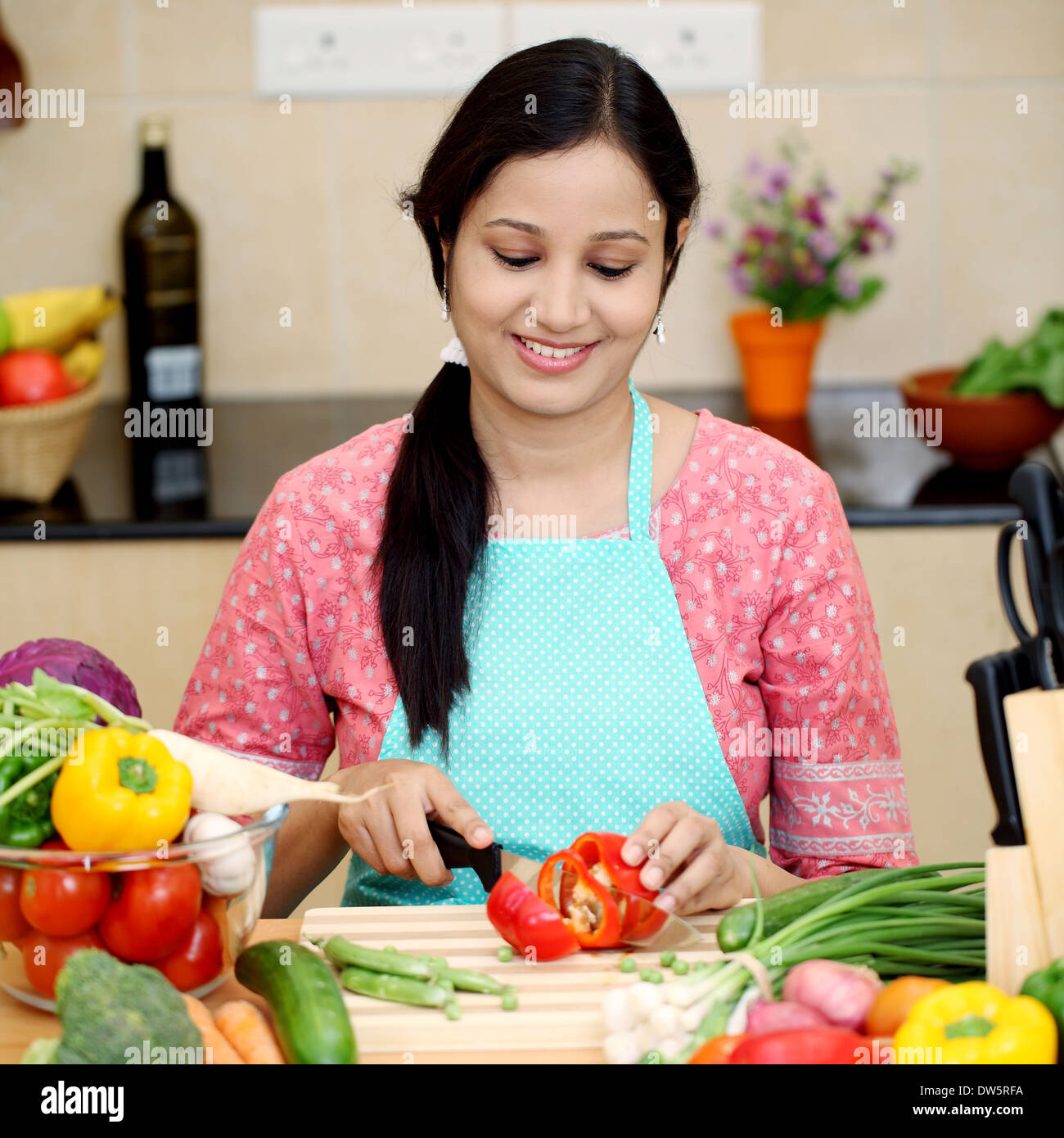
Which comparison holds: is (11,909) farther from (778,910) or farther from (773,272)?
(773,272)

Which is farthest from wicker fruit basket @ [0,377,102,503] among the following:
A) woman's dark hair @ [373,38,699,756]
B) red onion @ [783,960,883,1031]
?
red onion @ [783,960,883,1031]

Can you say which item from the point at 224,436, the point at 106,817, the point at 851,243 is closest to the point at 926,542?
the point at 851,243

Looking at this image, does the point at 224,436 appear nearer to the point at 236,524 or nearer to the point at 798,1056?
the point at 236,524

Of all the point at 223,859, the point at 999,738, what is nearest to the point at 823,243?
the point at 999,738

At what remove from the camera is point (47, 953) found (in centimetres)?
85

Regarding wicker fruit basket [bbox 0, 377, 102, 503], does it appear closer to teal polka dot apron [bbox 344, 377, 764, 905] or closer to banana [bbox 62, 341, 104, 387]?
banana [bbox 62, 341, 104, 387]

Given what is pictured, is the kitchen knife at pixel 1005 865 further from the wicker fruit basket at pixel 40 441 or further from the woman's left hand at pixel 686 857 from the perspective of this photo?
the wicker fruit basket at pixel 40 441

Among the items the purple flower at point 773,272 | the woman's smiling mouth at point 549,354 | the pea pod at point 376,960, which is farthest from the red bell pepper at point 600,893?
the purple flower at point 773,272

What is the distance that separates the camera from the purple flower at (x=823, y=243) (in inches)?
87.0

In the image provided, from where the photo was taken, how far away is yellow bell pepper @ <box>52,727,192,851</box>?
0.82 metres

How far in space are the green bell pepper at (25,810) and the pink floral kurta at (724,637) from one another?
0.49 meters

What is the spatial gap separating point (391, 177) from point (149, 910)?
1793mm

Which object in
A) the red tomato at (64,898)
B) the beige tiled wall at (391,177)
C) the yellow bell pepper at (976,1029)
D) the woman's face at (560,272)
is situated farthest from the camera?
the beige tiled wall at (391,177)

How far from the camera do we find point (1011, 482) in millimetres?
773
